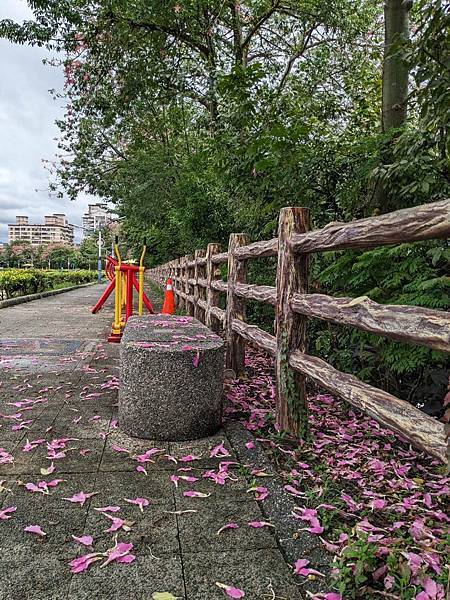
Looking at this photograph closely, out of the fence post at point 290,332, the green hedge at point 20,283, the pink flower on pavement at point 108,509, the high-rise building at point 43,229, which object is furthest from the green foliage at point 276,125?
the high-rise building at point 43,229

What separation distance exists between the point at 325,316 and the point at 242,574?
1315mm

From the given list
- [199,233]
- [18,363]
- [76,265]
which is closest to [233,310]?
[18,363]

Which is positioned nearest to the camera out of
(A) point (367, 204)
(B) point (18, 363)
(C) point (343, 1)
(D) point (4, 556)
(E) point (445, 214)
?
(E) point (445, 214)

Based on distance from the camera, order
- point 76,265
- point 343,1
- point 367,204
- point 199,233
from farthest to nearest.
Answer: point 76,265 < point 199,233 < point 343,1 < point 367,204

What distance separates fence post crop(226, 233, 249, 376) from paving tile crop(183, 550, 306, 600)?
2783mm

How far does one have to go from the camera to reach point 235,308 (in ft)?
14.9

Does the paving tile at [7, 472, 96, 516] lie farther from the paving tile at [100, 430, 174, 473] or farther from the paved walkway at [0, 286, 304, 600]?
the paving tile at [100, 430, 174, 473]

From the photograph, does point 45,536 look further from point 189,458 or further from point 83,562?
point 189,458

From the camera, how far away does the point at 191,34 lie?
9.14 metres

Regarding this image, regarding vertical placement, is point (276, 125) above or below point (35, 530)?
above

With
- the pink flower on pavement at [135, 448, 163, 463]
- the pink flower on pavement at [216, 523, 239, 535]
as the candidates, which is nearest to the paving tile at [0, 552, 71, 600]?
the pink flower on pavement at [216, 523, 239, 535]

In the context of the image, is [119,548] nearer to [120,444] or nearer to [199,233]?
[120,444]

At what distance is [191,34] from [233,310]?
6775mm

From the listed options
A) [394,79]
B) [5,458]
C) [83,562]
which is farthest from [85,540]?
[394,79]
